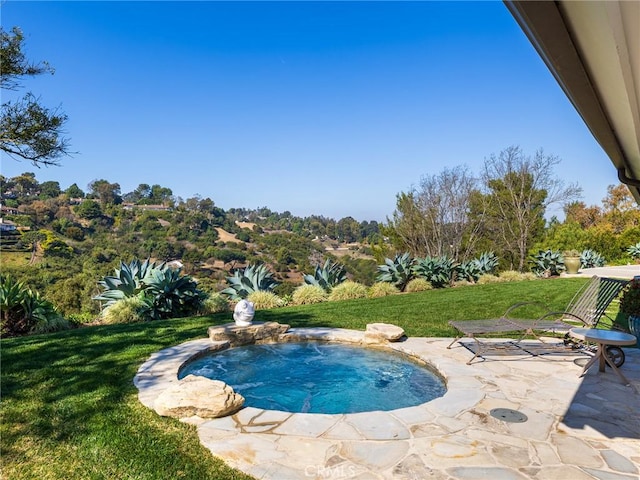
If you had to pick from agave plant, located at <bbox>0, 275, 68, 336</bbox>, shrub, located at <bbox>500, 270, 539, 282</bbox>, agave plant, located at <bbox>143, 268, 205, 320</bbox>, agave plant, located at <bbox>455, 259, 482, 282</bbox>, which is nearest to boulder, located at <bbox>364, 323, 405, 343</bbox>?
agave plant, located at <bbox>143, 268, 205, 320</bbox>

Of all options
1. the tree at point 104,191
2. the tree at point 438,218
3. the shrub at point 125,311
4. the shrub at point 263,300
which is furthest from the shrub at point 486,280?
the tree at point 104,191

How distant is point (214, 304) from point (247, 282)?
1600mm

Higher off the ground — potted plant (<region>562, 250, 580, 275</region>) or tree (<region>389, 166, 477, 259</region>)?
tree (<region>389, 166, 477, 259</region>)

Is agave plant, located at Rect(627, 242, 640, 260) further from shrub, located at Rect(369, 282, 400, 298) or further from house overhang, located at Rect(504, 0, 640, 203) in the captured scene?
house overhang, located at Rect(504, 0, 640, 203)

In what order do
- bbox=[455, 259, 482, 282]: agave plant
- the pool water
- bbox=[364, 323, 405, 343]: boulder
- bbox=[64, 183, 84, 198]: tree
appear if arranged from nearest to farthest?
the pool water < bbox=[364, 323, 405, 343]: boulder < bbox=[455, 259, 482, 282]: agave plant < bbox=[64, 183, 84, 198]: tree

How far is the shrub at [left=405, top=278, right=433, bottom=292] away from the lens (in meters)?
14.2

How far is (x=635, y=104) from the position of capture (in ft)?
6.37

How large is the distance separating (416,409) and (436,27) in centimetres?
1209

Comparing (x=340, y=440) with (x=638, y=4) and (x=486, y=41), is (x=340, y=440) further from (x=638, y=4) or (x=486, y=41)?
(x=486, y=41)

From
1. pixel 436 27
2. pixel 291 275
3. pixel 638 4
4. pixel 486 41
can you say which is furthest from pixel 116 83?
pixel 291 275

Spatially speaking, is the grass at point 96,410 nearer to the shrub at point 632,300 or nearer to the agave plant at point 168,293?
the agave plant at point 168,293

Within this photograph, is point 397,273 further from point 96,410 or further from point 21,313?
point 96,410

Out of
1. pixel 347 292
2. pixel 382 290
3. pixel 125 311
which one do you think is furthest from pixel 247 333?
pixel 382 290

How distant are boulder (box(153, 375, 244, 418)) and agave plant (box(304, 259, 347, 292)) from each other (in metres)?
9.47
